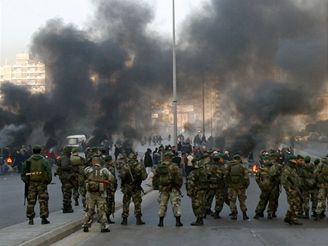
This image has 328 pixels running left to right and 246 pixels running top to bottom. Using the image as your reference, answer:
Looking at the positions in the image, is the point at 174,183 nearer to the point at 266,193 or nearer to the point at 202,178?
the point at 202,178

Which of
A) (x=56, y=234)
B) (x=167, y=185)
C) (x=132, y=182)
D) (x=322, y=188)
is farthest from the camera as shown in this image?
(x=322, y=188)

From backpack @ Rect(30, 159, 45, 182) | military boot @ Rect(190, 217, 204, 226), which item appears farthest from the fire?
military boot @ Rect(190, 217, 204, 226)

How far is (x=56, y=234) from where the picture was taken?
A: 845 centimetres

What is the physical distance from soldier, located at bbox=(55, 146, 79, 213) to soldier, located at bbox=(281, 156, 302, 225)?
168 inches

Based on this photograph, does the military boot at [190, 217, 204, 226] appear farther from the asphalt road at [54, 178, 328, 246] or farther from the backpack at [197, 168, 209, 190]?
the backpack at [197, 168, 209, 190]

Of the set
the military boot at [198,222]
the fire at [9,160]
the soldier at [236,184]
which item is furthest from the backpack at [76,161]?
the fire at [9,160]

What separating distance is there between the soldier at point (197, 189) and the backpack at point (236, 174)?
665mm

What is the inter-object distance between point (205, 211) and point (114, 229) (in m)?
2.30

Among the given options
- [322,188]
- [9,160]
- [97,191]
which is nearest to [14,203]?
[97,191]

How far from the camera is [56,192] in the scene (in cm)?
1675

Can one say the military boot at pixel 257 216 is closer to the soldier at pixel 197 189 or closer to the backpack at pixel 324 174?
the soldier at pixel 197 189

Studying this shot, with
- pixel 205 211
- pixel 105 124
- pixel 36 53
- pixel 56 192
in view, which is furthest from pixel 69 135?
pixel 205 211

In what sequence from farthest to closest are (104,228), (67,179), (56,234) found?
(67,179), (104,228), (56,234)

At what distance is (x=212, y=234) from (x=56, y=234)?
2493 millimetres
